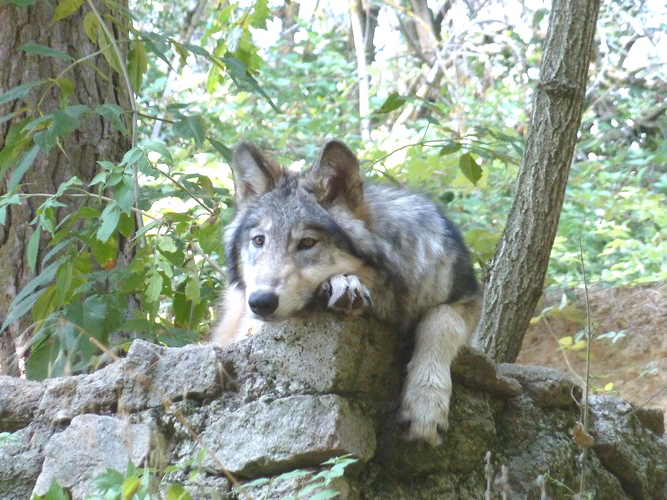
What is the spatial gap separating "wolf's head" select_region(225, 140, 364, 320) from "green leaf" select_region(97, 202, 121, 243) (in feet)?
1.78

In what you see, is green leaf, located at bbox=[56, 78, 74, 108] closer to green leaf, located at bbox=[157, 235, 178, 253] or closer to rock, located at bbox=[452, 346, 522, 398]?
green leaf, located at bbox=[157, 235, 178, 253]

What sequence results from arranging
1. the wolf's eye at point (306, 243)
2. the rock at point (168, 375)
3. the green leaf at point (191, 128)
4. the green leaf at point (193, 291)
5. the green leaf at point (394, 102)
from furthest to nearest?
the green leaf at point (394, 102) < the green leaf at point (191, 128) < the green leaf at point (193, 291) < the wolf's eye at point (306, 243) < the rock at point (168, 375)

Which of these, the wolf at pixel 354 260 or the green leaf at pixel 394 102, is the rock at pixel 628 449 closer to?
the wolf at pixel 354 260

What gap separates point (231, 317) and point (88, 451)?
136 cm

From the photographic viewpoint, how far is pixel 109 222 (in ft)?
13.8

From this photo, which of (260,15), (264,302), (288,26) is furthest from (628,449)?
(288,26)

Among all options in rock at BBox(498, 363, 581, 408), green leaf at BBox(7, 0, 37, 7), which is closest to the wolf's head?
rock at BBox(498, 363, 581, 408)

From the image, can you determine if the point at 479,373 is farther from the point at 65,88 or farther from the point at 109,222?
the point at 65,88

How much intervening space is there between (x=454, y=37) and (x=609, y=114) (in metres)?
2.61

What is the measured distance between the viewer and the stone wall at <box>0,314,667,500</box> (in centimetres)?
316

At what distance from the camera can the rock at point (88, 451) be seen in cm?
333

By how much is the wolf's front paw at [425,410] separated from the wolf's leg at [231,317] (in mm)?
1076

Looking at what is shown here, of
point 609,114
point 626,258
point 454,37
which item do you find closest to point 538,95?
point 626,258

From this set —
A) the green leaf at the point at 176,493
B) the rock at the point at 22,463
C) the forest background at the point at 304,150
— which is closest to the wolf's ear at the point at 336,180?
the forest background at the point at 304,150
